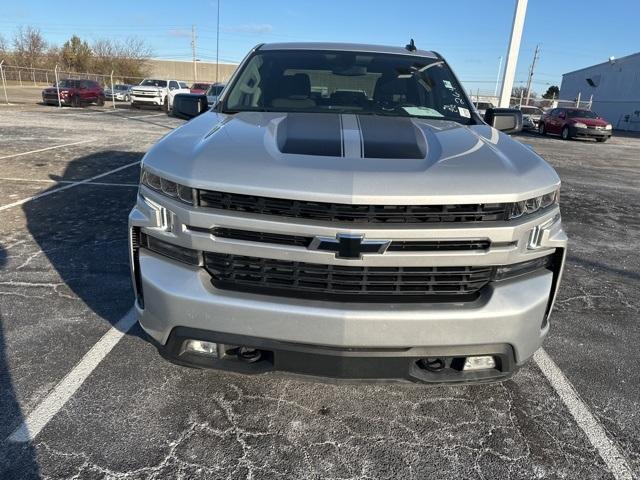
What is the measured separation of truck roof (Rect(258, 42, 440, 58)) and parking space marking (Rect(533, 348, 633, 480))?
2.54 m

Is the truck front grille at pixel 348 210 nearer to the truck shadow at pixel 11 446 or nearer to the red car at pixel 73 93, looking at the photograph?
the truck shadow at pixel 11 446

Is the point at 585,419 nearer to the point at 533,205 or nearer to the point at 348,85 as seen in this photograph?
the point at 533,205

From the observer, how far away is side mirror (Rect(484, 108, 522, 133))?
3667mm

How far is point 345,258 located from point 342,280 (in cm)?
11

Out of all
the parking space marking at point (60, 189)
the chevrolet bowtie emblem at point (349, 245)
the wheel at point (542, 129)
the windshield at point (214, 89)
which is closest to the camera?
the chevrolet bowtie emblem at point (349, 245)

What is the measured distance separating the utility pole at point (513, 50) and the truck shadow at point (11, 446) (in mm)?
23706

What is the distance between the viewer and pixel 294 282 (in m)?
2.02

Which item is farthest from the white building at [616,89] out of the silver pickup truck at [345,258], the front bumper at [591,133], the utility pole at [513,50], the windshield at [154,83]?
the silver pickup truck at [345,258]

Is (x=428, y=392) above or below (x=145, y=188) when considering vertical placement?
below

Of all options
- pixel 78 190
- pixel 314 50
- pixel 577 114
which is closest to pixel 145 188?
pixel 314 50

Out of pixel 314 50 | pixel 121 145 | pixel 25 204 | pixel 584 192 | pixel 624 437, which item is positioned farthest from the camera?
pixel 121 145

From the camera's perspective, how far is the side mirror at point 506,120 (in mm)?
3667

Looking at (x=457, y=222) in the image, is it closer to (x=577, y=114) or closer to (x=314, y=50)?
(x=314, y=50)

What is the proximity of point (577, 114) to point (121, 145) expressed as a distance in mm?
20708
